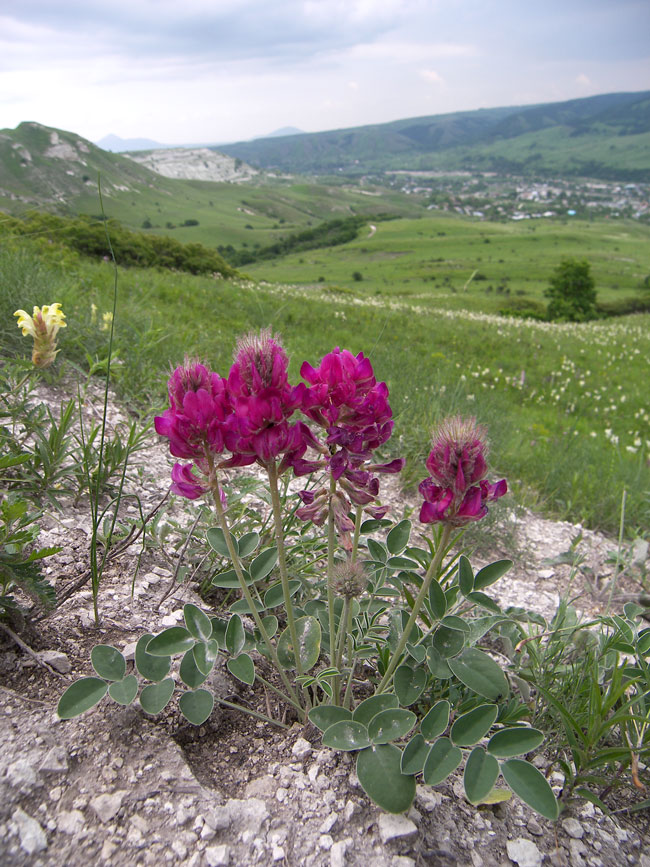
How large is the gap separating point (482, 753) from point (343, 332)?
1067 centimetres

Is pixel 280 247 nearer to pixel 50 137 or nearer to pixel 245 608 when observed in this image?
pixel 50 137

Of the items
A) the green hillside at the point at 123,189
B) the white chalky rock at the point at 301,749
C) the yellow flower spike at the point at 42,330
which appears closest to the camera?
the white chalky rock at the point at 301,749

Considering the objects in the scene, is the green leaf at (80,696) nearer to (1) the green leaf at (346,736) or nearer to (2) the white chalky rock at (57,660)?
(2) the white chalky rock at (57,660)

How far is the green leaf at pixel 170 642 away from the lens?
1.76 m

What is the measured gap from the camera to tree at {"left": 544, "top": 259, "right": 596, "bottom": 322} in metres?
54.0

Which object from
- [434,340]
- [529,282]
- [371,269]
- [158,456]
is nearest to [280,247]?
[371,269]

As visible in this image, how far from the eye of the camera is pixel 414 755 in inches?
64.1

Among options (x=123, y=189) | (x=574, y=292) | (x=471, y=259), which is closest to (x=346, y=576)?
(x=574, y=292)

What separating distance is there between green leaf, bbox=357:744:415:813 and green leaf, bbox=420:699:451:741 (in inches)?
4.3

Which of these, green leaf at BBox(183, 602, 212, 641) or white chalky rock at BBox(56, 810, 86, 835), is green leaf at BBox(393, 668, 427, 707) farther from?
white chalky rock at BBox(56, 810, 86, 835)

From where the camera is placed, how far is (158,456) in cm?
404

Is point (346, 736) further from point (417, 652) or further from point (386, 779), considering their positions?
point (417, 652)

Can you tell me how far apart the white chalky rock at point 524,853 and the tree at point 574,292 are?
57734 mm

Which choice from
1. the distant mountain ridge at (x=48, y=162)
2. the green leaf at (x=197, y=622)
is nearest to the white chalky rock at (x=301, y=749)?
the green leaf at (x=197, y=622)
